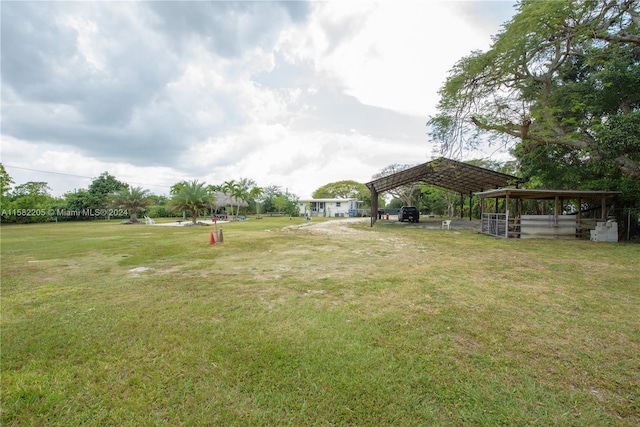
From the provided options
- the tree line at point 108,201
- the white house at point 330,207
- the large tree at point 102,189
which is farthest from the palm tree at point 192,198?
the white house at point 330,207

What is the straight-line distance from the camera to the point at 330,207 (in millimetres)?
40656

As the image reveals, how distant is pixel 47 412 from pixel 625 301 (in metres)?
6.63

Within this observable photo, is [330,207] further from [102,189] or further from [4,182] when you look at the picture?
[4,182]

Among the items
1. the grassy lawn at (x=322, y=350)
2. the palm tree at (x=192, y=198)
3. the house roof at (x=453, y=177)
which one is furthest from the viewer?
the palm tree at (x=192, y=198)

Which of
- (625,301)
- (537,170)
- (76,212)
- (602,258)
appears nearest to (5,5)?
(625,301)

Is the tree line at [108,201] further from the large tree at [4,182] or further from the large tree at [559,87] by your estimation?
the large tree at [559,87]

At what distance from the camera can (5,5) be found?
5.59 meters

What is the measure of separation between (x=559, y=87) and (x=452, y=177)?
8620 mm

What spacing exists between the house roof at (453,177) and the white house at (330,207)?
1850 cm

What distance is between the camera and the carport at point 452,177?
51.1 ft

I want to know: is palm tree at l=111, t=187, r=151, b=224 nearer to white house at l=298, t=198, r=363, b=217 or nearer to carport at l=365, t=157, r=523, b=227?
white house at l=298, t=198, r=363, b=217

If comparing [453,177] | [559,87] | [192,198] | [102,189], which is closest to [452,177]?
[453,177]

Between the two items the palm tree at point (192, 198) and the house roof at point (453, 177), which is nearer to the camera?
the house roof at point (453, 177)

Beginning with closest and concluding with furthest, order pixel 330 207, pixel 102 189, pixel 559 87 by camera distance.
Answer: pixel 559 87 < pixel 102 189 < pixel 330 207
